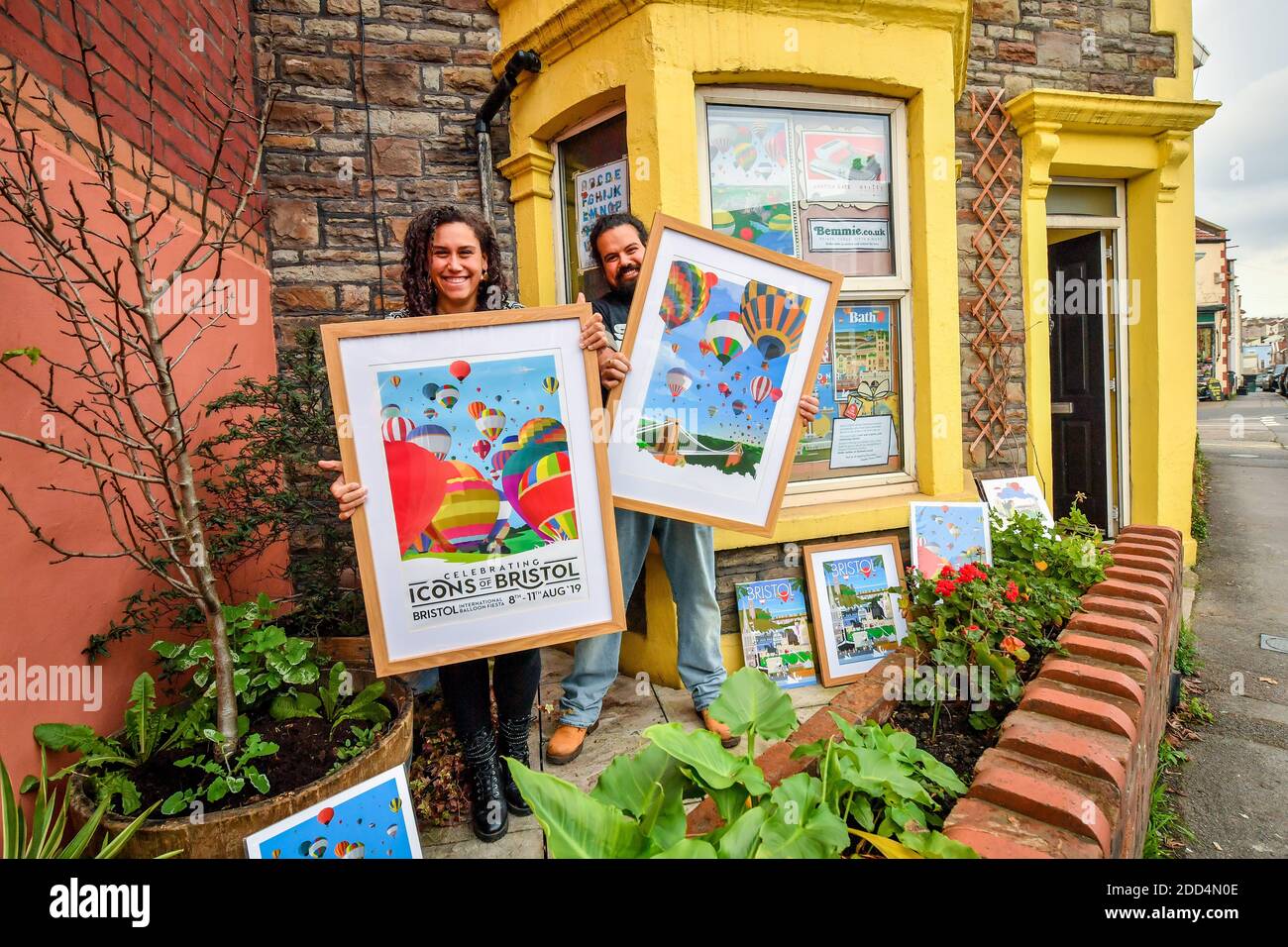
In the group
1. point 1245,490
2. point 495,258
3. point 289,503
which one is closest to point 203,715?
point 289,503

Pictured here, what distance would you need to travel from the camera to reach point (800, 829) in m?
1.10

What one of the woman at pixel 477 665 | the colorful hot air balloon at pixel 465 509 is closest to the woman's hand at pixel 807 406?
the woman at pixel 477 665

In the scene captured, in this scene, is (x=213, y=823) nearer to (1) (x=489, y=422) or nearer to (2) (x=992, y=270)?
(1) (x=489, y=422)

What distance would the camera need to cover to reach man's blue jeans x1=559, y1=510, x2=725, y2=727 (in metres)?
2.62

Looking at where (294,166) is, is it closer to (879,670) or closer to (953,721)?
(879,670)

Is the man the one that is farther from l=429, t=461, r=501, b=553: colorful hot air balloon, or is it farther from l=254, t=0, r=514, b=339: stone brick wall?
l=254, t=0, r=514, b=339: stone brick wall

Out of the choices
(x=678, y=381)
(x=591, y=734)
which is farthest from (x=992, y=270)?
(x=591, y=734)

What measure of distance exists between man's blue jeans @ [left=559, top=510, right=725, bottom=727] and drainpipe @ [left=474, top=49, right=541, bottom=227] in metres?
1.93

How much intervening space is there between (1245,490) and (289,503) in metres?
10.7

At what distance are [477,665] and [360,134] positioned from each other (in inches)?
119

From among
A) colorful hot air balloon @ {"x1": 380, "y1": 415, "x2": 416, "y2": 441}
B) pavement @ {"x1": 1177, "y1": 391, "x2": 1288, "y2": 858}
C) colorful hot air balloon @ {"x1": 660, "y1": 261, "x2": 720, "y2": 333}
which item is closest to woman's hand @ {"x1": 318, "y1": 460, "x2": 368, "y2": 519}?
colorful hot air balloon @ {"x1": 380, "y1": 415, "x2": 416, "y2": 441}

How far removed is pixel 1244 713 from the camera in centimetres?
313

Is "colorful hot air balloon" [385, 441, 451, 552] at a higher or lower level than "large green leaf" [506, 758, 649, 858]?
higher

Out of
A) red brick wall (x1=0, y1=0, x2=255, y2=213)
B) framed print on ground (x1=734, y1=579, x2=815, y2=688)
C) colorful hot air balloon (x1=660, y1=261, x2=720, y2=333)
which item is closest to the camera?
red brick wall (x1=0, y1=0, x2=255, y2=213)
